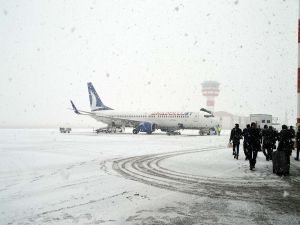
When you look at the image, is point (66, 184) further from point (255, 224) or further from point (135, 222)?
point (255, 224)

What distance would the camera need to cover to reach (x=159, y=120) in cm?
4672

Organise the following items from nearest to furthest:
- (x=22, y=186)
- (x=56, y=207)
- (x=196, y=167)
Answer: (x=56, y=207) < (x=22, y=186) < (x=196, y=167)

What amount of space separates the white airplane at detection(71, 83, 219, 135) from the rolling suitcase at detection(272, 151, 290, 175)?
107 feet

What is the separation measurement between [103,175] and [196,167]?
4.35 m

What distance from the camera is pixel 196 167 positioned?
12562 mm

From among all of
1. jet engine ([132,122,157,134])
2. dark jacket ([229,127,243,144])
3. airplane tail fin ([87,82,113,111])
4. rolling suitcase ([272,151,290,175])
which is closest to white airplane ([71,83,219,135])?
jet engine ([132,122,157,134])

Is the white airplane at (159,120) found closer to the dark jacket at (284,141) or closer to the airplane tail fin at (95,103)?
the airplane tail fin at (95,103)

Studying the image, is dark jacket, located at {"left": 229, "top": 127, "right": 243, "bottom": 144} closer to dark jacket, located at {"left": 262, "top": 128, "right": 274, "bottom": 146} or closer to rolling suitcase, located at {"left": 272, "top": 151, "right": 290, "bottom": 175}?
dark jacket, located at {"left": 262, "top": 128, "right": 274, "bottom": 146}

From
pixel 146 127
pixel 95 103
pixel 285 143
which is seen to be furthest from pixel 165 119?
pixel 285 143

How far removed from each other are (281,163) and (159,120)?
3574 cm

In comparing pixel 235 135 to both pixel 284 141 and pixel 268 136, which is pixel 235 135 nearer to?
pixel 268 136

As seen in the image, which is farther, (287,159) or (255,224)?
(287,159)

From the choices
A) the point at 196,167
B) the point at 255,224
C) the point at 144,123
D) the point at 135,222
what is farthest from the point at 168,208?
the point at 144,123

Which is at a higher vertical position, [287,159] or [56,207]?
[287,159]
